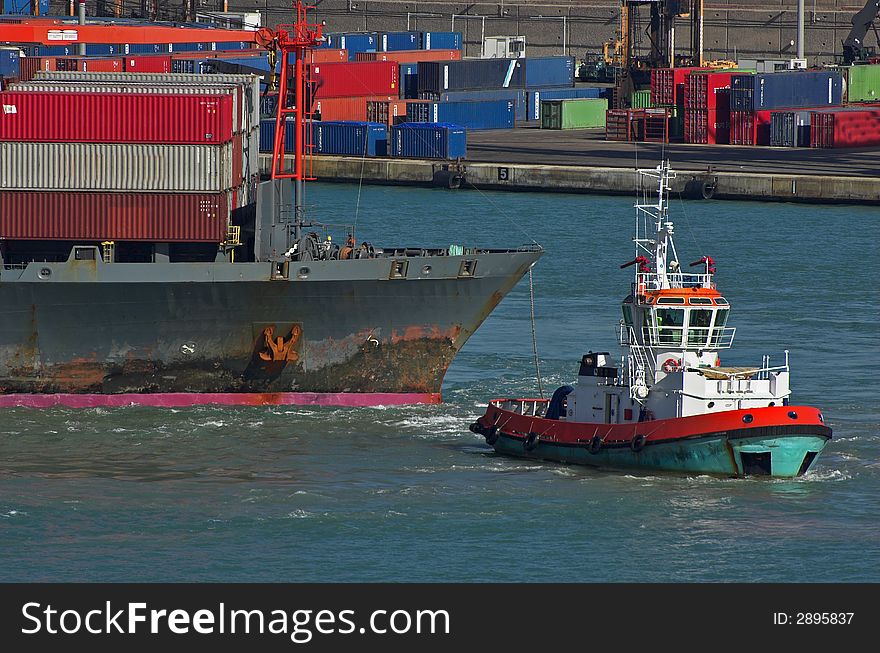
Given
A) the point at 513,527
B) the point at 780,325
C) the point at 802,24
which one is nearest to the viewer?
the point at 513,527

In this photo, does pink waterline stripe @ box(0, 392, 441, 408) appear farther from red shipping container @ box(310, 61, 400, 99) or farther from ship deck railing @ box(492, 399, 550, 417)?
red shipping container @ box(310, 61, 400, 99)

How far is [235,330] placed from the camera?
43.4 metres

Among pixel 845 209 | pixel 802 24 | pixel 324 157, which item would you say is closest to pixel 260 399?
pixel 845 209

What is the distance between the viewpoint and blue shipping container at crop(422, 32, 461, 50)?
143m

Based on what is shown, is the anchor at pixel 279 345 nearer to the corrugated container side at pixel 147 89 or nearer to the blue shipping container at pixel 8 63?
the corrugated container side at pixel 147 89

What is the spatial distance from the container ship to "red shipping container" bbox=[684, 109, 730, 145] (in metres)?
70.9

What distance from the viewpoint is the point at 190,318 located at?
141 feet

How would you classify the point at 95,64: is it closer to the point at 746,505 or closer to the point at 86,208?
the point at 86,208

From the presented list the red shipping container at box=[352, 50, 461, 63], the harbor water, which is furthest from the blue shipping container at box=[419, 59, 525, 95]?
the harbor water

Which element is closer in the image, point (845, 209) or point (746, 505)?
point (746, 505)

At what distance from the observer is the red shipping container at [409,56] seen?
429 feet

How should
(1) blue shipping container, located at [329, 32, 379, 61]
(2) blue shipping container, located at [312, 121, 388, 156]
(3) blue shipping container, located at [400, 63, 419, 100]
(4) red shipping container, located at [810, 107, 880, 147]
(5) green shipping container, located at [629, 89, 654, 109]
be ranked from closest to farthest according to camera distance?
1. (2) blue shipping container, located at [312, 121, 388, 156]
2. (4) red shipping container, located at [810, 107, 880, 147]
3. (3) blue shipping container, located at [400, 63, 419, 100]
4. (5) green shipping container, located at [629, 89, 654, 109]
5. (1) blue shipping container, located at [329, 32, 379, 61]

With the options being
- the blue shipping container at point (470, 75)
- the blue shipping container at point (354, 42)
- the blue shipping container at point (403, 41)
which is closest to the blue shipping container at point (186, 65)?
the blue shipping container at point (470, 75)
